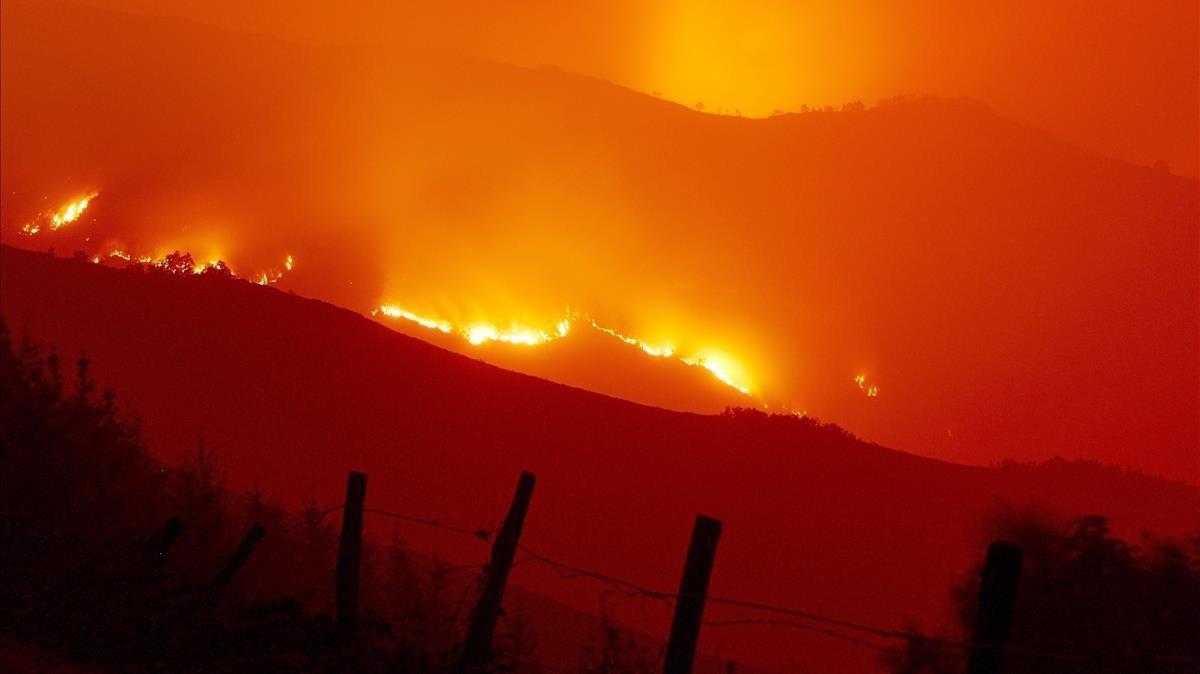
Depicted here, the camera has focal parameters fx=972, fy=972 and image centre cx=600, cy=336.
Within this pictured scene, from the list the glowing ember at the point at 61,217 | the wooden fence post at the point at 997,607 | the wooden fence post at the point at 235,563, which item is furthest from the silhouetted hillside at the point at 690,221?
the wooden fence post at the point at 997,607

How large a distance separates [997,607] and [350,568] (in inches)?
207

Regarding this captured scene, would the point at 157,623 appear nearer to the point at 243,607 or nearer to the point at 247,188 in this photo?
the point at 243,607

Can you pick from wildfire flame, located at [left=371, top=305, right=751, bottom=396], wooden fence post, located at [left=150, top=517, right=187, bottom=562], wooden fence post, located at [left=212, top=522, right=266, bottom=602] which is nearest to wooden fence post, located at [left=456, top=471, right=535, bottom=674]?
wooden fence post, located at [left=212, top=522, right=266, bottom=602]

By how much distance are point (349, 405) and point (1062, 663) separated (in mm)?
18598

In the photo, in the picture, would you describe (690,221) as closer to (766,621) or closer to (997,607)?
(766,621)

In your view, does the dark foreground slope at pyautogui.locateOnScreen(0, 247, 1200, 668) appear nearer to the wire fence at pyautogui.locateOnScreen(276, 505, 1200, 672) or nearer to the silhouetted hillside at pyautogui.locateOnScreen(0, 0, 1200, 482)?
the wire fence at pyautogui.locateOnScreen(276, 505, 1200, 672)

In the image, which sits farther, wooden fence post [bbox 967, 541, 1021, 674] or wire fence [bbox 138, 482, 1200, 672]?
wire fence [bbox 138, 482, 1200, 672]

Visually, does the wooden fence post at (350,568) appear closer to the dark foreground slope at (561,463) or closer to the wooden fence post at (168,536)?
the wooden fence post at (168,536)

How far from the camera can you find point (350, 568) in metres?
8.27

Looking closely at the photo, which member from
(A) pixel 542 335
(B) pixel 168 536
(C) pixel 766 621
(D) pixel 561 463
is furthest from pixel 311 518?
(A) pixel 542 335

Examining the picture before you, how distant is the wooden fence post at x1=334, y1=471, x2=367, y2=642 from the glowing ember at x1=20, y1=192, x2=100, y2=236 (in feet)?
182

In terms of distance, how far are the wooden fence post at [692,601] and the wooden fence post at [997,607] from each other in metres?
1.71

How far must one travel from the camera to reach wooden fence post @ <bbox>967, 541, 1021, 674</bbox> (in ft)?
16.9

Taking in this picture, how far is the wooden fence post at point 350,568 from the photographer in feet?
26.7
